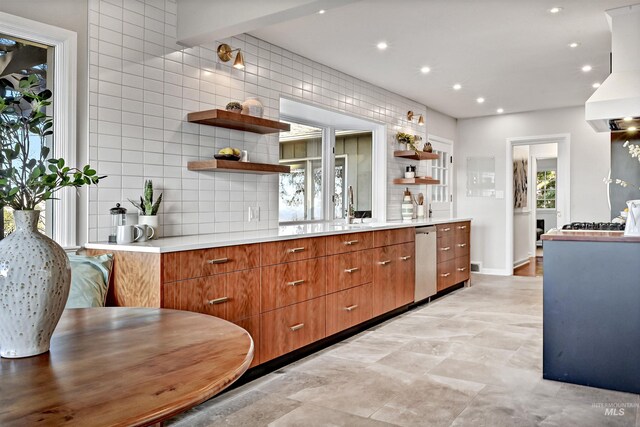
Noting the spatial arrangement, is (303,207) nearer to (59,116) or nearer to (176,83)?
(176,83)

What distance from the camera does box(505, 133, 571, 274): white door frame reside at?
6582 millimetres

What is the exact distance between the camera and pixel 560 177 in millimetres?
7008

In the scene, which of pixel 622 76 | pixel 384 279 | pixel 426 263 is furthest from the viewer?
pixel 426 263

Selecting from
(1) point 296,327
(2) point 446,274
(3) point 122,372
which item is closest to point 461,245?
(2) point 446,274

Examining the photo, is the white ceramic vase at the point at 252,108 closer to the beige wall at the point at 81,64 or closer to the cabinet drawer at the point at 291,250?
the cabinet drawer at the point at 291,250

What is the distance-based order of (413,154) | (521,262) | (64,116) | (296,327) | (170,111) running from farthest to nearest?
(521,262)
(413,154)
(296,327)
(170,111)
(64,116)

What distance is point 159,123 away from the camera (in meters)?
3.02

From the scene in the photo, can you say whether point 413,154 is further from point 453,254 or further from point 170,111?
point 170,111

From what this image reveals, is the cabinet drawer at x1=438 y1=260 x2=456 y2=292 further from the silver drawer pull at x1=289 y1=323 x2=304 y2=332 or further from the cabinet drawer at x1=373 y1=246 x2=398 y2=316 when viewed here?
the silver drawer pull at x1=289 y1=323 x2=304 y2=332

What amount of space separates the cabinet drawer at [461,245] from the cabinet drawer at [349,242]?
7.35 ft

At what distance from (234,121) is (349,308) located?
1699mm

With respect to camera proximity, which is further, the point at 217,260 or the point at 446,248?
the point at 446,248

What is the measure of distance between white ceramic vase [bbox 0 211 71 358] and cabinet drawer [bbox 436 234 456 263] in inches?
186

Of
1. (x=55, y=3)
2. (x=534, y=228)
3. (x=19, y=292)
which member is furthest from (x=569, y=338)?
(x=534, y=228)
